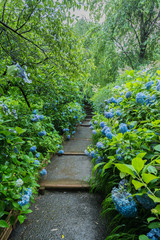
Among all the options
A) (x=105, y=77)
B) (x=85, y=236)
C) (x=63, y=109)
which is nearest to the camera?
(x=85, y=236)

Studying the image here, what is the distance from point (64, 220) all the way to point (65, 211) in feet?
0.36

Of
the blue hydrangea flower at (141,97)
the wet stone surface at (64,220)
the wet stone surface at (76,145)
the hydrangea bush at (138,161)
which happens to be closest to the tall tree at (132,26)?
the wet stone surface at (76,145)

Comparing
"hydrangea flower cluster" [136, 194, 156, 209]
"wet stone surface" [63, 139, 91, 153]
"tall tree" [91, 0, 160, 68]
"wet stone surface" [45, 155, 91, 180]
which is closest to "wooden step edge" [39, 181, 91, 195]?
"wet stone surface" [45, 155, 91, 180]

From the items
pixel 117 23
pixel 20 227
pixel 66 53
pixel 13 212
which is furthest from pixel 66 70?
pixel 117 23

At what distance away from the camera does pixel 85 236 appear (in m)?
1.18

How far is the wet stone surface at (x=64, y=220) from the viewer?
3.94ft

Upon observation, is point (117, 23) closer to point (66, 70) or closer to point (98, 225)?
point (66, 70)

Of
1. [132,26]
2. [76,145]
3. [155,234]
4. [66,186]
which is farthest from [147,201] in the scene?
[132,26]

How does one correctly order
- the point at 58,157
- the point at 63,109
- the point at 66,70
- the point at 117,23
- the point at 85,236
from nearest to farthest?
1. the point at 85,236
2. the point at 66,70
3. the point at 58,157
4. the point at 63,109
5. the point at 117,23

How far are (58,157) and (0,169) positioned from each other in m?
1.77

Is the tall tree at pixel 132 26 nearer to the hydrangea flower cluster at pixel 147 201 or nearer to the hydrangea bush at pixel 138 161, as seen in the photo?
the hydrangea bush at pixel 138 161

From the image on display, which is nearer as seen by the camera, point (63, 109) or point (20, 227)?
point (20, 227)

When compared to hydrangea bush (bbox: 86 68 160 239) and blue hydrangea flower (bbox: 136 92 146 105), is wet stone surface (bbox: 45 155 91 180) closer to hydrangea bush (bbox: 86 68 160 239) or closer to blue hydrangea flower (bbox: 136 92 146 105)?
hydrangea bush (bbox: 86 68 160 239)

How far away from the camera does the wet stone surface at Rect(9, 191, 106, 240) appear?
1202mm
